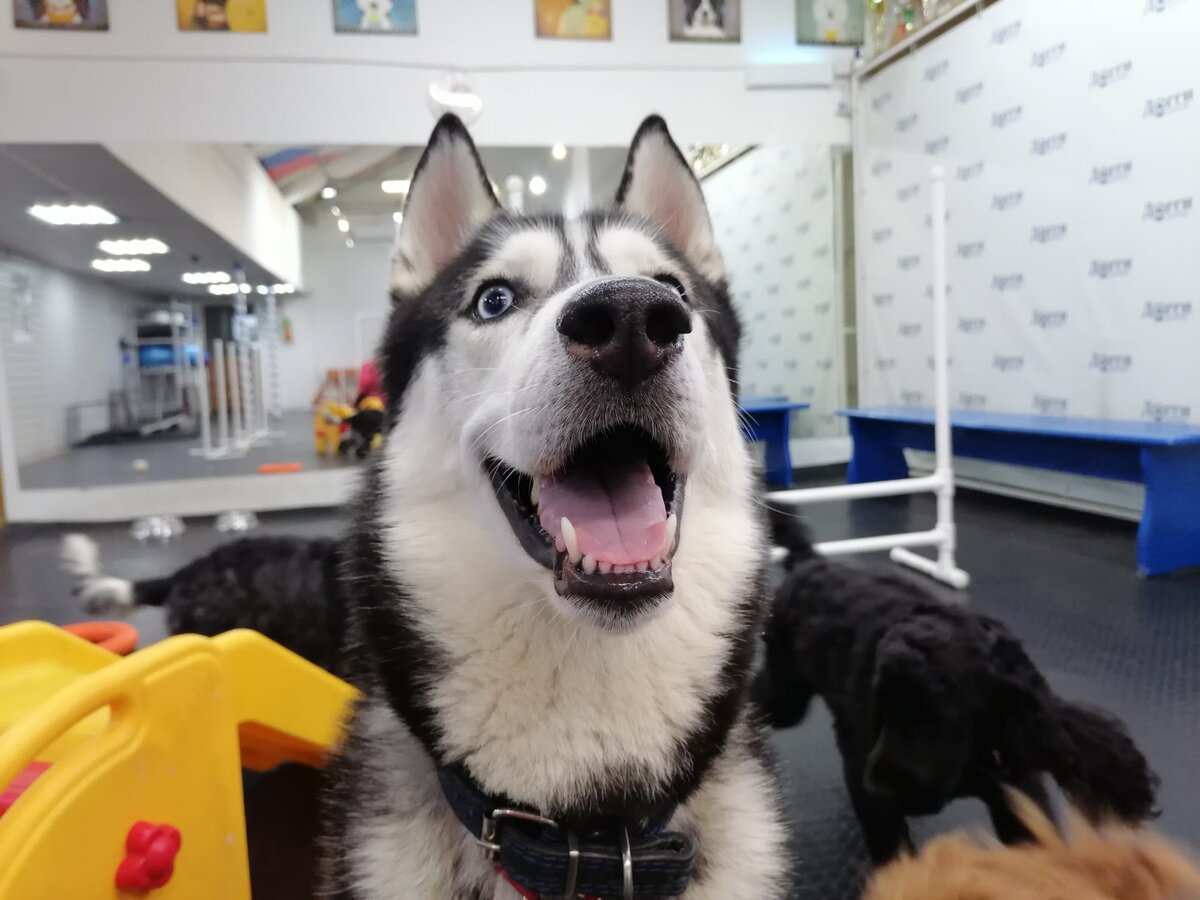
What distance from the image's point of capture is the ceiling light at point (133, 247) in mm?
7391

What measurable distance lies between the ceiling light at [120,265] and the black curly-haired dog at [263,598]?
8028 millimetres

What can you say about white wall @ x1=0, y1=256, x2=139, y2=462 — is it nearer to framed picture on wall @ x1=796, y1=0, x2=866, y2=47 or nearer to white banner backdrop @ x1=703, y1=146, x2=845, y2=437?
white banner backdrop @ x1=703, y1=146, x2=845, y2=437

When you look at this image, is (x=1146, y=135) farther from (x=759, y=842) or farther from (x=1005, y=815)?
(x=759, y=842)

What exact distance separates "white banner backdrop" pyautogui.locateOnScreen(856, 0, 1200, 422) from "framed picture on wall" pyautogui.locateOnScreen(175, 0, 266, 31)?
467 centimetres

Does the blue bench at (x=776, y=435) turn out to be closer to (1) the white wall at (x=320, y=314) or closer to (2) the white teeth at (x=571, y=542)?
(2) the white teeth at (x=571, y=542)

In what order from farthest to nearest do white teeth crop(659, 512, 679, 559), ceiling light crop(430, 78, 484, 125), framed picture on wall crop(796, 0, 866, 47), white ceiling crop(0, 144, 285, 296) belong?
framed picture on wall crop(796, 0, 866, 47) < white ceiling crop(0, 144, 285, 296) < ceiling light crop(430, 78, 484, 125) < white teeth crop(659, 512, 679, 559)

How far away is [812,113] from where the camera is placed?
5.85 metres

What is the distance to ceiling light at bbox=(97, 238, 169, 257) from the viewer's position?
7391 mm

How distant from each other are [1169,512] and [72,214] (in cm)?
804

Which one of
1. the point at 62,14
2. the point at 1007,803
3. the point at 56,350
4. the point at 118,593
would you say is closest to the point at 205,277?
the point at 56,350

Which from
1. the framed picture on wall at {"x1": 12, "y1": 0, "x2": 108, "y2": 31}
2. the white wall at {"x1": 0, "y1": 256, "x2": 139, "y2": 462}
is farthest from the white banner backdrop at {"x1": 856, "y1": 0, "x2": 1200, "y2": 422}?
the white wall at {"x1": 0, "y1": 256, "x2": 139, "y2": 462}

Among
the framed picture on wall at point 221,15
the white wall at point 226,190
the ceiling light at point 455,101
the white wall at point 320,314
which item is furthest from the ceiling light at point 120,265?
the ceiling light at point 455,101

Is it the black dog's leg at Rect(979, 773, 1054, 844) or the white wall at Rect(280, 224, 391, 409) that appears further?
the white wall at Rect(280, 224, 391, 409)

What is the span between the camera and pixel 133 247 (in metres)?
7.72
